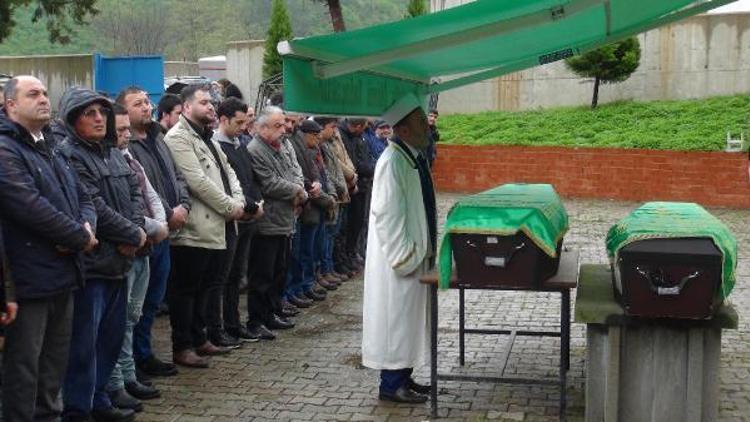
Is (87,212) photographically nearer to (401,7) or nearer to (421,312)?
(421,312)

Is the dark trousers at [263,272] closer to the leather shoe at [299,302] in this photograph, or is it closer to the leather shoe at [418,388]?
the leather shoe at [299,302]

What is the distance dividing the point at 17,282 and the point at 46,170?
0.60 meters

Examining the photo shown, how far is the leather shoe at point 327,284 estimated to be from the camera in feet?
34.8

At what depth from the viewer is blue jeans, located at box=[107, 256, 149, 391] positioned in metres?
6.39

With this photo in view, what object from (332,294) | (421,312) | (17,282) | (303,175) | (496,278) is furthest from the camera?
(332,294)

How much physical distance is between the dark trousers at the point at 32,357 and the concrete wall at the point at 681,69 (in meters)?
19.9

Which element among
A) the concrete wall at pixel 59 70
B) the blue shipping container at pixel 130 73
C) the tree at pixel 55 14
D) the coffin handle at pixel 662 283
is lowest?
the coffin handle at pixel 662 283

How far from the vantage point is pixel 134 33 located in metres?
53.7

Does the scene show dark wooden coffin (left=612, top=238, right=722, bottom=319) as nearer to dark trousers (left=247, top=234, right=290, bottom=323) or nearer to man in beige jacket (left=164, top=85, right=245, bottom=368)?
man in beige jacket (left=164, top=85, right=245, bottom=368)

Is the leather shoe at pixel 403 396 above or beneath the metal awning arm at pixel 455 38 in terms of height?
beneath

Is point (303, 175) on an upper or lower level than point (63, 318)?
upper

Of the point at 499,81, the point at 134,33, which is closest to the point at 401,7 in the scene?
the point at 134,33

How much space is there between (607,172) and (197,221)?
12948 millimetres

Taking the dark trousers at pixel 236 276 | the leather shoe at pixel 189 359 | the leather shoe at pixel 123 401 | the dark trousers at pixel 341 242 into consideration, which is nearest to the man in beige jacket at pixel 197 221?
the leather shoe at pixel 189 359
